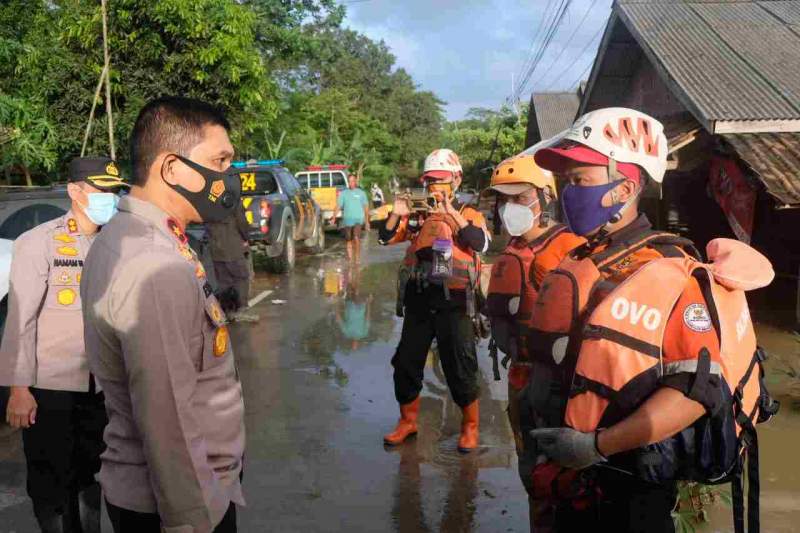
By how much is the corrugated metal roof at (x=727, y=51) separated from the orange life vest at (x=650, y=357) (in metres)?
6.69

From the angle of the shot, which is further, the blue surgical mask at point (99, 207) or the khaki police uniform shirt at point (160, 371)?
the blue surgical mask at point (99, 207)

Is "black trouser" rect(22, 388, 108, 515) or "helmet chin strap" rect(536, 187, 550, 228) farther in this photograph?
"helmet chin strap" rect(536, 187, 550, 228)

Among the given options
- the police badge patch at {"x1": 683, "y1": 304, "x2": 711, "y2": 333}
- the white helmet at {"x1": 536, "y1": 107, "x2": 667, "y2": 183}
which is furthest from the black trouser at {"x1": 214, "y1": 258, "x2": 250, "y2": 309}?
the police badge patch at {"x1": 683, "y1": 304, "x2": 711, "y2": 333}

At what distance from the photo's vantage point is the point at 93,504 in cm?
327

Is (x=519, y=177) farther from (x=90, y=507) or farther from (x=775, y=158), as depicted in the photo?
(x=775, y=158)

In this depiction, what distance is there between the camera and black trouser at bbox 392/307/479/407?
15.5ft

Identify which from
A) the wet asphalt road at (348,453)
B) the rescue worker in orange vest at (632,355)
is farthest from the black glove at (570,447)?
the wet asphalt road at (348,453)

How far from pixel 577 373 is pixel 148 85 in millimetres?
13134

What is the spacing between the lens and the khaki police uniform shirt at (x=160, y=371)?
1771 mm

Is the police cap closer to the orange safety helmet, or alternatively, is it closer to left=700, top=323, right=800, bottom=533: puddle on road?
the orange safety helmet

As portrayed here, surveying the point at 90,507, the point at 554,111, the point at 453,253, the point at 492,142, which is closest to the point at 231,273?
the point at 453,253

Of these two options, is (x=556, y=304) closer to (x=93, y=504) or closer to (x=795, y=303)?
(x=93, y=504)

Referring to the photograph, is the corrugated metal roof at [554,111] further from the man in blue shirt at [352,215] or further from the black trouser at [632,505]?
the black trouser at [632,505]

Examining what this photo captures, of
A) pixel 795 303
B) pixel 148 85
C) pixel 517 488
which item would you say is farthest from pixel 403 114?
pixel 517 488
